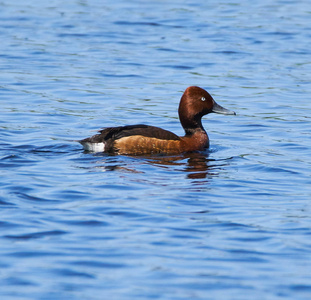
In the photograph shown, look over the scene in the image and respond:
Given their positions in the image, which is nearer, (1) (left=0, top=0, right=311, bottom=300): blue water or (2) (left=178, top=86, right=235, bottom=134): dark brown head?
(1) (left=0, top=0, right=311, bottom=300): blue water

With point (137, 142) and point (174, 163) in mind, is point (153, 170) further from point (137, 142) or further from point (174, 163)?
point (137, 142)

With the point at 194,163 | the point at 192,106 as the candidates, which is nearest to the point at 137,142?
the point at 194,163

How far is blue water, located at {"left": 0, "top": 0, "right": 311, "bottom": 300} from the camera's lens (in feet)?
19.1

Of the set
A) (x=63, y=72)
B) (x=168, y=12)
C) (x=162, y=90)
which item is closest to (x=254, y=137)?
(x=162, y=90)

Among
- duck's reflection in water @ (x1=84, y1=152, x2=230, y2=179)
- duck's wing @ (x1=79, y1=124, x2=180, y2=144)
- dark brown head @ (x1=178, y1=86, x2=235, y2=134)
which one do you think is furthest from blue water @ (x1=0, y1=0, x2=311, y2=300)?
dark brown head @ (x1=178, y1=86, x2=235, y2=134)

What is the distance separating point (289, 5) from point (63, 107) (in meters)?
12.8

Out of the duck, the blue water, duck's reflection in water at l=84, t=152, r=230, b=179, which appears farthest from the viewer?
the duck

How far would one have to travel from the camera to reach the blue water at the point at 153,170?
5824 mm

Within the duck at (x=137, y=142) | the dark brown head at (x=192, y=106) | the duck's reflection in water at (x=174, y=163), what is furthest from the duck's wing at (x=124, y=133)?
the dark brown head at (x=192, y=106)

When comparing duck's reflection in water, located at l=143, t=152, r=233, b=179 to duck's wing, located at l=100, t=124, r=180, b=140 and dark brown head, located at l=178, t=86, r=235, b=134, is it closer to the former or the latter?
duck's wing, located at l=100, t=124, r=180, b=140

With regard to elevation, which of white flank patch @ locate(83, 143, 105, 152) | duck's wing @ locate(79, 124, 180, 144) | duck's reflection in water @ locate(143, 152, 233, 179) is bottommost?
duck's reflection in water @ locate(143, 152, 233, 179)

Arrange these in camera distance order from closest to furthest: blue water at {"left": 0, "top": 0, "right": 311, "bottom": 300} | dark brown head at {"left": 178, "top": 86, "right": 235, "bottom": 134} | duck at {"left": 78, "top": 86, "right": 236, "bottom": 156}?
1. blue water at {"left": 0, "top": 0, "right": 311, "bottom": 300}
2. duck at {"left": 78, "top": 86, "right": 236, "bottom": 156}
3. dark brown head at {"left": 178, "top": 86, "right": 235, "bottom": 134}

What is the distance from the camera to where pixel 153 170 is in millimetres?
9125

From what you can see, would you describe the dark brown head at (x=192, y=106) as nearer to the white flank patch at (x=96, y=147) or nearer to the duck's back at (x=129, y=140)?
the duck's back at (x=129, y=140)
